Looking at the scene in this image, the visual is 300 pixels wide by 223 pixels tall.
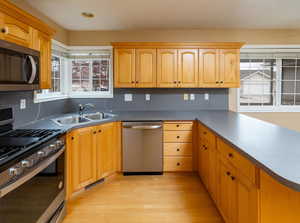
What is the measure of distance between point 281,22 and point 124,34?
2.48 m

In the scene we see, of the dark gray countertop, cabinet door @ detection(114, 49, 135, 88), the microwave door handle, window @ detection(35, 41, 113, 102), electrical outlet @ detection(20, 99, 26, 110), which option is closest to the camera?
the dark gray countertop

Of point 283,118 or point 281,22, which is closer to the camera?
point 281,22

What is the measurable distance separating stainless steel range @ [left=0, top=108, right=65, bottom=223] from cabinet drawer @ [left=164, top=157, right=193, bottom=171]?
63.8 inches

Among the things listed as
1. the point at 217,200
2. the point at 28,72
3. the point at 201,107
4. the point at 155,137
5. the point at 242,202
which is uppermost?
the point at 28,72

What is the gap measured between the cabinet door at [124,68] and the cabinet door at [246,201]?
8.25ft

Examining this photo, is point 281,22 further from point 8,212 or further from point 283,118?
point 8,212

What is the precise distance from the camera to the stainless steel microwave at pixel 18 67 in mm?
1806

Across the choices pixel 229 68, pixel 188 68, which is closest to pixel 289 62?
pixel 229 68

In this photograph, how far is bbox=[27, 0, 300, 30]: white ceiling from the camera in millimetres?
2924

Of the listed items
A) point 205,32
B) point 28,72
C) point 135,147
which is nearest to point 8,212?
point 28,72

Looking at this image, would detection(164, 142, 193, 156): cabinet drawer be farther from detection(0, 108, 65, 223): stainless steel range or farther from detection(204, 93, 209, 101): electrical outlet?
detection(0, 108, 65, 223): stainless steel range

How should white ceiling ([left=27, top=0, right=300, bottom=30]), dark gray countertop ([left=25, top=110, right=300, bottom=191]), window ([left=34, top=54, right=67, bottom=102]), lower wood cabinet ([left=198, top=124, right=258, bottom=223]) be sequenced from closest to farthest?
1. dark gray countertop ([left=25, top=110, right=300, bottom=191])
2. lower wood cabinet ([left=198, top=124, right=258, bottom=223])
3. white ceiling ([left=27, top=0, right=300, bottom=30])
4. window ([left=34, top=54, right=67, bottom=102])

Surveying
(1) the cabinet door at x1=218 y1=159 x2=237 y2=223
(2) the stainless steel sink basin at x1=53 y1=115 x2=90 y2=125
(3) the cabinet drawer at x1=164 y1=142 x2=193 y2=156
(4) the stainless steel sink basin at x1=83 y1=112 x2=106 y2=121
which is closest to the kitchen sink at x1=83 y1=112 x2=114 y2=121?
(4) the stainless steel sink basin at x1=83 y1=112 x2=106 y2=121

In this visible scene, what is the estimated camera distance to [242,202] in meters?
1.72
